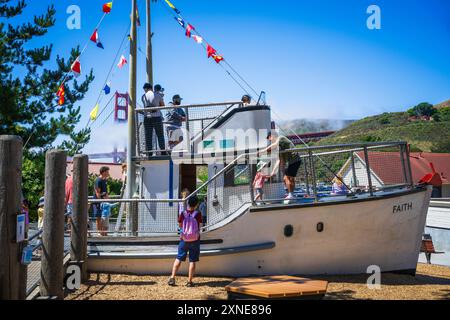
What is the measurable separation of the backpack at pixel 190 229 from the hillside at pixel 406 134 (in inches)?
2182

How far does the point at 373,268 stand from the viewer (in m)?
8.64

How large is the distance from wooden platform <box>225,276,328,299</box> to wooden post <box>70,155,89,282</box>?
3269mm

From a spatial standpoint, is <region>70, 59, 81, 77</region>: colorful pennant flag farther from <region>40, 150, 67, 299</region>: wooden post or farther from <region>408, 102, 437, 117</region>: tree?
<region>408, 102, 437, 117</region>: tree

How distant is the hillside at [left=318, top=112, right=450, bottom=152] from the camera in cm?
6688

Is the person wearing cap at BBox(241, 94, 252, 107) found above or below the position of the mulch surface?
above

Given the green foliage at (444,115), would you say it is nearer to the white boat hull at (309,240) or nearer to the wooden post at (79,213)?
the white boat hull at (309,240)

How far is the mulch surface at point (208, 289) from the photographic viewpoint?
711 centimetres

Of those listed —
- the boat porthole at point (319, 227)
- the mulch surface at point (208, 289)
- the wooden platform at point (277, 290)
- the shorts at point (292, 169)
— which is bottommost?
the mulch surface at point (208, 289)

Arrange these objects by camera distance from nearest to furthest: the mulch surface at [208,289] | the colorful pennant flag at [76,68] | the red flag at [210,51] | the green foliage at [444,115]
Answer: the mulch surface at [208,289], the colorful pennant flag at [76,68], the red flag at [210,51], the green foliage at [444,115]

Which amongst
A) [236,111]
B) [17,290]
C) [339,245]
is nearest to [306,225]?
[339,245]

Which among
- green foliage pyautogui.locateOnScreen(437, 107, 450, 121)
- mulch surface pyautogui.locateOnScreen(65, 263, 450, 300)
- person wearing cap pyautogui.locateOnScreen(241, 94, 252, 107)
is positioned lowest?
mulch surface pyautogui.locateOnScreen(65, 263, 450, 300)

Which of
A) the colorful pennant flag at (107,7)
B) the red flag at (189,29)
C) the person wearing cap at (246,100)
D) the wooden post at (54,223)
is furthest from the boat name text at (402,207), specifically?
the colorful pennant flag at (107,7)

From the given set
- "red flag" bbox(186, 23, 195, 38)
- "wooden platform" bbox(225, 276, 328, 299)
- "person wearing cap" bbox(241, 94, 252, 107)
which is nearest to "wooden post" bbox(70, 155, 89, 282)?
"wooden platform" bbox(225, 276, 328, 299)
